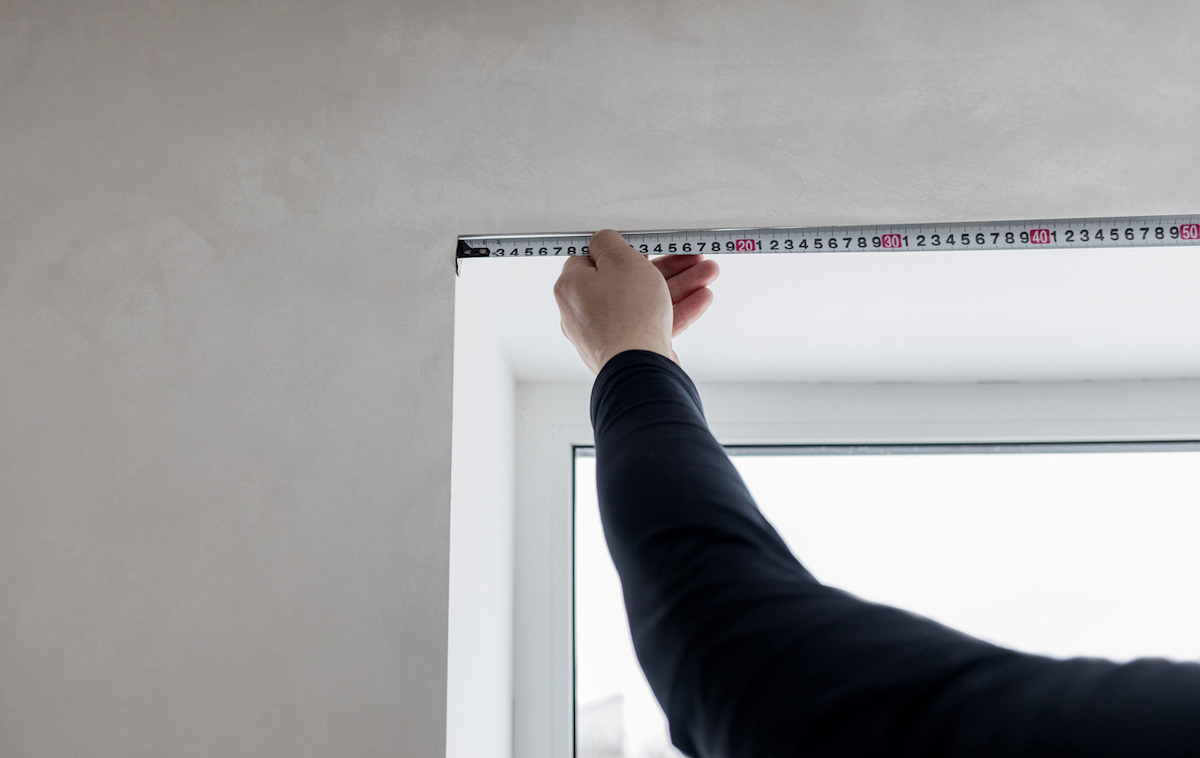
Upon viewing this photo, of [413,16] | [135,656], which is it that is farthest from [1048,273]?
[135,656]

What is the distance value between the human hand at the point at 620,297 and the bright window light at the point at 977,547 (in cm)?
42

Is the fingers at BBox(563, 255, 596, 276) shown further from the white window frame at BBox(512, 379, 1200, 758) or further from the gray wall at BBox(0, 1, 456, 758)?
the white window frame at BBox(512, 379, 1200, 758)

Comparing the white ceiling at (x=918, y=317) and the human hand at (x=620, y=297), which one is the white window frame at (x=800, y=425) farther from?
the human hand at (x=620, y=297)

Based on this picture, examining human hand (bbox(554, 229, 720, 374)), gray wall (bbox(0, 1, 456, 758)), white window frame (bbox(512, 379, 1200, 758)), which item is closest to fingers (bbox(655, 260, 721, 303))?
human hand (bbox(554, 229, 720, 374))

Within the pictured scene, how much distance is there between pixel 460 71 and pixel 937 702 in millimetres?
627

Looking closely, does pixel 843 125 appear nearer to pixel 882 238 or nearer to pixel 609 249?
pixel 882 238

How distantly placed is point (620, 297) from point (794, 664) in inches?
12.0

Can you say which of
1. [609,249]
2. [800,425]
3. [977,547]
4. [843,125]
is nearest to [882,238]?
[843,125]

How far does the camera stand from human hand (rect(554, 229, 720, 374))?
1.72 ft

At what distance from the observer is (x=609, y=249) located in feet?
1.97

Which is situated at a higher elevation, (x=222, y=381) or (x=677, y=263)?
(x=677, y=263)

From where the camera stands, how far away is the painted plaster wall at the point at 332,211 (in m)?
0.61

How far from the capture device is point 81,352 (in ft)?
2.18

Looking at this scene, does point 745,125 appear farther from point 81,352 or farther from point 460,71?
point 81,352
